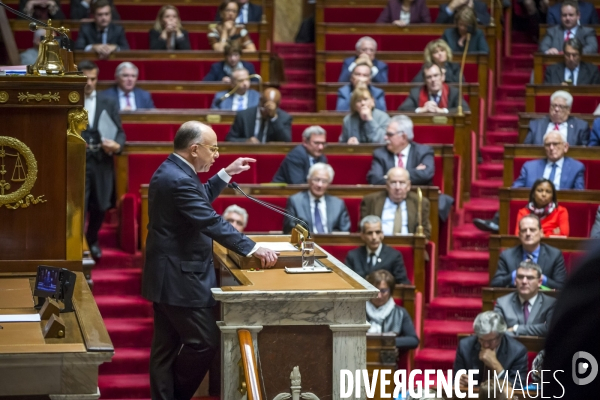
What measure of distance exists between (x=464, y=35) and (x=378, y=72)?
29.8 inches

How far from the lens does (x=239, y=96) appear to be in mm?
6992

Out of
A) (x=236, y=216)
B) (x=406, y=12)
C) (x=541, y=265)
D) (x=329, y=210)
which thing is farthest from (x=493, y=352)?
(x=406, y=12)

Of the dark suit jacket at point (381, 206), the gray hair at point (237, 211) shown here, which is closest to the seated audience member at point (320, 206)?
the dark suit jacket at point (381, 206)

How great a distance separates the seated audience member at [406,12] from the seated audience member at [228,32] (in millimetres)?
1188

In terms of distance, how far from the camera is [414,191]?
566 centimetres

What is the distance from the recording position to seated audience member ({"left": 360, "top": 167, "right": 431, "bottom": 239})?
Answer: 5.52 m

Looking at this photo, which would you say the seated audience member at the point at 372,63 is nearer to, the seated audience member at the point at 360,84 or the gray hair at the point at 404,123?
the seated audience member at the point at 360,84

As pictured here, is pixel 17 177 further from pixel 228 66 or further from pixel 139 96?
pixel 228 66

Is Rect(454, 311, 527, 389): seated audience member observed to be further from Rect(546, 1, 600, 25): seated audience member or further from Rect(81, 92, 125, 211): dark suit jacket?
Rect(546, 1, 600, 25): seated audience member

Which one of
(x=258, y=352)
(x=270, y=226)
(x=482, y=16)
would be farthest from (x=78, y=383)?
(x=482, y=16)

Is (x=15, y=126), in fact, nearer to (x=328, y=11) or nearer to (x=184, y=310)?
(x=184, y=310)

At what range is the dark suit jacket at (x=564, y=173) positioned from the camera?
5922 mm

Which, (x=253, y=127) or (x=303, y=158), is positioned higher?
(x=253, y=127)

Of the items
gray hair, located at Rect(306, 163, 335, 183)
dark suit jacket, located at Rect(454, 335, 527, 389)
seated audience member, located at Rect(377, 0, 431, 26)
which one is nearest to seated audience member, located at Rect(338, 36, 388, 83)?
seated audience member, located at Rect(377, 0, 431, 26)
